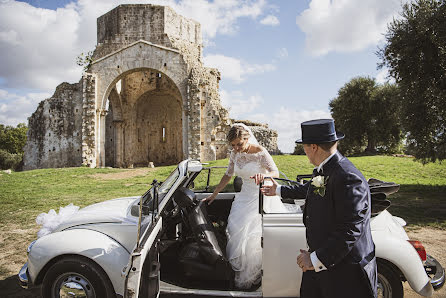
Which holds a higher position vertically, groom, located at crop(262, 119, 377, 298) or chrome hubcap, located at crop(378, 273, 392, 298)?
groom, located at crop(262, 119, 377, 298)

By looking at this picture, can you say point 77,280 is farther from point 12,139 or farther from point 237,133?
point 12,139

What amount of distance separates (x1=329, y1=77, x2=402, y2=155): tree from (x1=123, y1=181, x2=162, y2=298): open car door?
27.2 m

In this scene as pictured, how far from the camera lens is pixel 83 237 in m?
3.18

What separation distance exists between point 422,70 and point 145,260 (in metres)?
11.7

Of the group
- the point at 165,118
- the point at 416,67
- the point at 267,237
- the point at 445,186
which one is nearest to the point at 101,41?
the point at 165,118

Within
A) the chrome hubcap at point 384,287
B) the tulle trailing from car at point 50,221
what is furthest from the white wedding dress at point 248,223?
the tulle trailing from car at point 50,221

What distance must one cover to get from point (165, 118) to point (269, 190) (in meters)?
28.3

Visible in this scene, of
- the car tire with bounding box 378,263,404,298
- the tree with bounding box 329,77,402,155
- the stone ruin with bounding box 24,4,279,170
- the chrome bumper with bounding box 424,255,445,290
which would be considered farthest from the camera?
the tree with bounding box 329,77,402,155

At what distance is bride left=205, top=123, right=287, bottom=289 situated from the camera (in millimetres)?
3410

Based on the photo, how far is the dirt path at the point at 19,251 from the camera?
13.3ft

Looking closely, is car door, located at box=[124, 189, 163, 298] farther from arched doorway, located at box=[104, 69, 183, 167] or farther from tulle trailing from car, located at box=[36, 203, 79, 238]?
arched doorway, located at box=[104, 69, 183, 167]

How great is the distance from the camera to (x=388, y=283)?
123 inches

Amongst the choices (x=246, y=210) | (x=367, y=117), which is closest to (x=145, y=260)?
(x=246, y=210)

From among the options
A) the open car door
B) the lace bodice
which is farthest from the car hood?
the lace bodice
